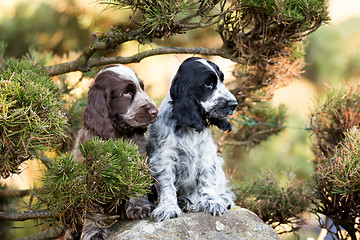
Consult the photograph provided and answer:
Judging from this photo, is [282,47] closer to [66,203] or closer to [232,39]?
[232,39]

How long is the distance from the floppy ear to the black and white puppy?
244 mm

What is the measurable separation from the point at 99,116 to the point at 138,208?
0.48 meters

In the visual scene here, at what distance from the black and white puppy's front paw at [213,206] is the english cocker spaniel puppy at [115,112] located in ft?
0.85

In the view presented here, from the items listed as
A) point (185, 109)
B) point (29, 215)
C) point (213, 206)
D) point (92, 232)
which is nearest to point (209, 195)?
point (213, 206)

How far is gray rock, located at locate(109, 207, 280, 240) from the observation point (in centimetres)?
212

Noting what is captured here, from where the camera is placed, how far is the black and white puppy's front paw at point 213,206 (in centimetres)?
224

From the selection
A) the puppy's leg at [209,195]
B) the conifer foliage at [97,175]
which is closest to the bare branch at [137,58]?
the puppy's leg at [209,195]

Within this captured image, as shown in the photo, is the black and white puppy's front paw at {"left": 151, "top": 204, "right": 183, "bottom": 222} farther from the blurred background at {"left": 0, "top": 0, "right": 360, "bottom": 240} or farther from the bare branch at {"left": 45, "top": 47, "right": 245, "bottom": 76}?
the blurred background at {"left": 0, "top": 0, "right": 360, "bottom": 240}

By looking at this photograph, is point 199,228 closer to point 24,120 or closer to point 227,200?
point 227,200

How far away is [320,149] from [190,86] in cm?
139

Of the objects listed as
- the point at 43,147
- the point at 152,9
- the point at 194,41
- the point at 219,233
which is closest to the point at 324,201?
the point at 219,233

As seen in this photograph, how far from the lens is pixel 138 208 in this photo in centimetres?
227

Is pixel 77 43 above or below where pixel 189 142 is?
above

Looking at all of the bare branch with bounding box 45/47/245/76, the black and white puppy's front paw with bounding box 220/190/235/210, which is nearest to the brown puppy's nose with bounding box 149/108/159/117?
the black and white puppy's front paw with bounding box 220/190/235/210
